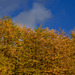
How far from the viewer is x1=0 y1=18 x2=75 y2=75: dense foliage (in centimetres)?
1867

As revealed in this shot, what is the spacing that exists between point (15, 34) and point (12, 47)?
2089 millimetres

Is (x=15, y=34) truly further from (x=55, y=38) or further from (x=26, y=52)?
(x=55, y=38)

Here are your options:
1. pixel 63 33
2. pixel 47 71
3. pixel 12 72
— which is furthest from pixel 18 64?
pixel 63 33

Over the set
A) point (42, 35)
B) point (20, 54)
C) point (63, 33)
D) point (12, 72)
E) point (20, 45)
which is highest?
point (63, 33)

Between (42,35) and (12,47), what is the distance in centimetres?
464

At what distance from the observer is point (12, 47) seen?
765 inches

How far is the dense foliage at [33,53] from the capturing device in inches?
735

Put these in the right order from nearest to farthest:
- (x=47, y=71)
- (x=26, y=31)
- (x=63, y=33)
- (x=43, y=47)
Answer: (x=47, y=71), (x=43, y=47), (x=26, y=31), (x=63, y=33)

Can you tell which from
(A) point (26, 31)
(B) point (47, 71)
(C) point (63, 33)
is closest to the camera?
(B) point (47, 71)

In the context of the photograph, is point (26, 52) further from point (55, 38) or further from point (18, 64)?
point (55, 38)

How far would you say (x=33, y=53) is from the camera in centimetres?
1923

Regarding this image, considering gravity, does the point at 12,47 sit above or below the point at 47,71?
above

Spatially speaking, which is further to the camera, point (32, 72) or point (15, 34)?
point (15, 34)

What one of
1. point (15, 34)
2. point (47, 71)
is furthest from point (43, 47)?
point (15, 34)
